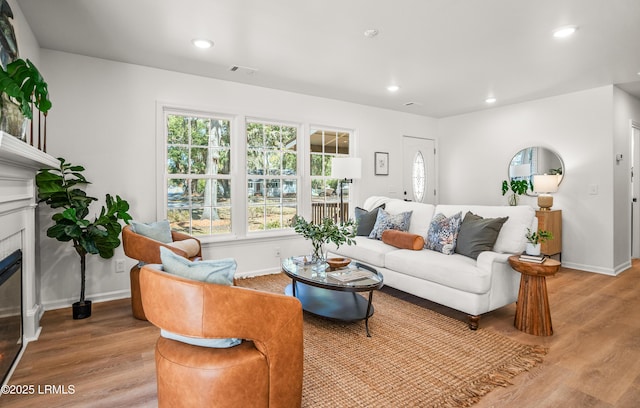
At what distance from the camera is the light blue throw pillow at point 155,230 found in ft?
10.1

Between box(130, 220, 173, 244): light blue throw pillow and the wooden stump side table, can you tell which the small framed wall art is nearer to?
the wooden stump side table

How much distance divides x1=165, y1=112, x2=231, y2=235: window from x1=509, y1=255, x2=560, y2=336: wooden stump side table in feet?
10.6

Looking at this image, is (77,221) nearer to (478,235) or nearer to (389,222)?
(389,222)

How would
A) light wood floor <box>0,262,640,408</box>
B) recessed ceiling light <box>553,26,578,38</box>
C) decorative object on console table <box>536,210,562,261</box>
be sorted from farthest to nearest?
decorative object on console table <box>536,210,562,261</box>
recessed ceiling light <box>553,26,578,38</box>
light wood floor <box>0,262,640,408</box>

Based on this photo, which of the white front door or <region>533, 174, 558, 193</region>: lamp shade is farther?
the white front door

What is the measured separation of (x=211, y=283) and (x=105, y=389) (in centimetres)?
116

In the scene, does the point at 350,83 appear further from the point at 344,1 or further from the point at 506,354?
the point at 506,354

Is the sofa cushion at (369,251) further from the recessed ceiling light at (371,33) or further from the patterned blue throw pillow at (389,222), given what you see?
the recessed ceiling light at (371,33)

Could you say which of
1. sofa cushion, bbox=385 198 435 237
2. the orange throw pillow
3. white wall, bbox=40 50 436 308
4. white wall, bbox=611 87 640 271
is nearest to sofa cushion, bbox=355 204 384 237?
sofa cushion, bbox=385 198 435 237

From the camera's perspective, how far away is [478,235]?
3.01 metres

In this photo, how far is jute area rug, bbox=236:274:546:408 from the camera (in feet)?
6.10

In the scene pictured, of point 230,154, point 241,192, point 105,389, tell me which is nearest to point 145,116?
point 230,154

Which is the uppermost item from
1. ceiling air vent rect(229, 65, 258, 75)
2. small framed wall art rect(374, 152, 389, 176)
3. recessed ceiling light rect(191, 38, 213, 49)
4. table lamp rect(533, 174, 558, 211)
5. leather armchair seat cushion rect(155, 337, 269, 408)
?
ceiling air vent rect(229, 65, 258, 75)

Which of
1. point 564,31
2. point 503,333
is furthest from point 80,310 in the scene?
point 564,31
